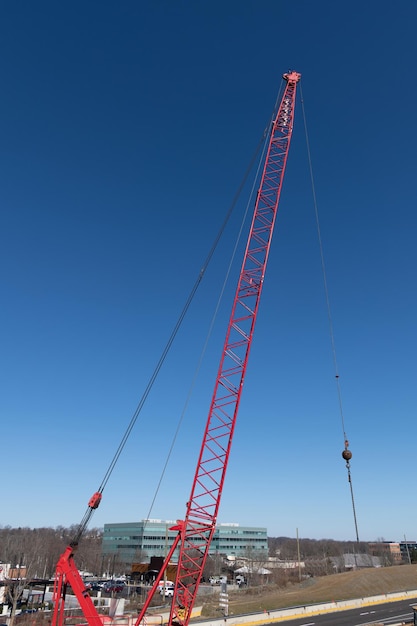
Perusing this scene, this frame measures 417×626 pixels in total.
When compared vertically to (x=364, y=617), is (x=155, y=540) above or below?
above

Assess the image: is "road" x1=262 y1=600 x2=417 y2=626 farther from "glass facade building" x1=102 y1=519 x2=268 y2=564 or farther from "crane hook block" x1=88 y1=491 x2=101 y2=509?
"glass facade building" x1=102 y1=519 x2=268 y2=564

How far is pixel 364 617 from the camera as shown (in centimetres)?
4956

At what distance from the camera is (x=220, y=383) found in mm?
38250

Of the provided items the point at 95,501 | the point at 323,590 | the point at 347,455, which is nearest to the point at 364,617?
the point at 323,590

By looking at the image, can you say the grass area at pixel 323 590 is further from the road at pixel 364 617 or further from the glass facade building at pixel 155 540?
the glass facade building at pixel 155 540

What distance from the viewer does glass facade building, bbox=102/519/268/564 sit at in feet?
514

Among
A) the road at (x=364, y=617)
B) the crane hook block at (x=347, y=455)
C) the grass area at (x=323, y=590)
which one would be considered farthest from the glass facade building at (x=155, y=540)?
the crane hook block at (x=347, y=455)

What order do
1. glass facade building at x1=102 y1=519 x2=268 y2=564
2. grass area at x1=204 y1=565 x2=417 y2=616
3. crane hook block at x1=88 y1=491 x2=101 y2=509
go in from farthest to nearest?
1. glass facade building at x1=102 y1=519 x2=268 y2=564
2. grass area at x1=204 y1=565 x2=417 y2=616
3. crane hook block at x1=88 y1=491 x2=101 y2=509

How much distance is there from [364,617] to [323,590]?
22837 mm

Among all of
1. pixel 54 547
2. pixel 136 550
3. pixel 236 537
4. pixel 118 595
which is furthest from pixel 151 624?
pixel 236 537

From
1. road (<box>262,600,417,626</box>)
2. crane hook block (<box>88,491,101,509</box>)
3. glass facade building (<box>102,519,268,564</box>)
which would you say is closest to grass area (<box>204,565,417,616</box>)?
road (<box>262,600,417,626</box>)

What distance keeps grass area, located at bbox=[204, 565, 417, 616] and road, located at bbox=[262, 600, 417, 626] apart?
5.75m

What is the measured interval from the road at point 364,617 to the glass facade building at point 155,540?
92.4 m

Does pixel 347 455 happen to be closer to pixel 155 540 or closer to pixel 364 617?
pixel 364 617
